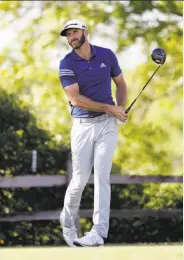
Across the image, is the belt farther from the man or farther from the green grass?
the green grass

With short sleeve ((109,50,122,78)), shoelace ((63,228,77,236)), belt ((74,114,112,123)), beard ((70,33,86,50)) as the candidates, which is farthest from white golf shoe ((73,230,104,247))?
beard ((70,33,86,50))

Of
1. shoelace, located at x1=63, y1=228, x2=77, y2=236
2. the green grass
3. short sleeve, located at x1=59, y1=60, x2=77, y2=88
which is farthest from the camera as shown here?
shoelace, located at x1=63, y1=228, x2=77, y2=236

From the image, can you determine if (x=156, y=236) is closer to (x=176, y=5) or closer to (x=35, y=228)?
(x=35, y=228)

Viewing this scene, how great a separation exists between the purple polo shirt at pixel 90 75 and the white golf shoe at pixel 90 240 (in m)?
1.03

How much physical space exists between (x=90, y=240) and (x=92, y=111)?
1.11 meters

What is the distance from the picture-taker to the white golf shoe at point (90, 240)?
706 centimetres

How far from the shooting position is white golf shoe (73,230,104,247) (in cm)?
706

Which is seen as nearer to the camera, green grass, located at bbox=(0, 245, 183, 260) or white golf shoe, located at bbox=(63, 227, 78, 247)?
green grass, located at bbox=(0, 245, 183, 260)

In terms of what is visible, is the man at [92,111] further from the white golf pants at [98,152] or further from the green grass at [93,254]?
the green grass at [93,254]

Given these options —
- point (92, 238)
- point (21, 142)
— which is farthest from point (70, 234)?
point (21, 142)

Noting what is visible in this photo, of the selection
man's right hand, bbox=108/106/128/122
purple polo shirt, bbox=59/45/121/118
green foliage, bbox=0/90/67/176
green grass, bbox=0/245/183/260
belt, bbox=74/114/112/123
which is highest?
purple polo shirt, bbox=59/45/121/118

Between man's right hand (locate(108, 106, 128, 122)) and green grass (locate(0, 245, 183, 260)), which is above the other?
man's right hand (locate(108, 106, 128, 122))

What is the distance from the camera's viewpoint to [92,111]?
7230mm

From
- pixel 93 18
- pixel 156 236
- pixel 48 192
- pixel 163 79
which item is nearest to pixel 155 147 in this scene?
pixel 163 79
